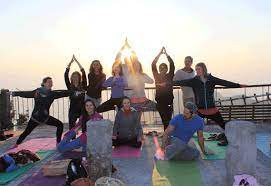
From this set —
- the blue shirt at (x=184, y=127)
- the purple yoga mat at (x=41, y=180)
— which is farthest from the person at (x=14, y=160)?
the blue shirt at (x=184, y=127)

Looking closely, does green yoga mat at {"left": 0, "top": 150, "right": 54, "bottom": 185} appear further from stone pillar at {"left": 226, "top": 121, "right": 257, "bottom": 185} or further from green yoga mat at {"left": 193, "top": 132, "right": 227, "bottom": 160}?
stone pillar at {"left": 226, "top": 121, "right": 257, "bottom": 185}

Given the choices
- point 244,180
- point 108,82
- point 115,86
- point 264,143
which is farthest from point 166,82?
point 244,180

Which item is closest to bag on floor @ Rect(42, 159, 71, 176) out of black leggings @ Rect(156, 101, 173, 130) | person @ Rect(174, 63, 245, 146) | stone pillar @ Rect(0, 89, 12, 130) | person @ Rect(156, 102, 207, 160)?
person @ Rect(156, 102, 207, 160)

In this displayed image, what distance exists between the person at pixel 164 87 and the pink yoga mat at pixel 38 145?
107 inches

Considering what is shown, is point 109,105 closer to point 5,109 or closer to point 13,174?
point 13,174

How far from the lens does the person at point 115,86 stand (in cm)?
1024

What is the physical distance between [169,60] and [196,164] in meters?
3.14

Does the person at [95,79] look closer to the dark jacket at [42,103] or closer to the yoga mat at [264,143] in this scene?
the dark jacket at [42,103]

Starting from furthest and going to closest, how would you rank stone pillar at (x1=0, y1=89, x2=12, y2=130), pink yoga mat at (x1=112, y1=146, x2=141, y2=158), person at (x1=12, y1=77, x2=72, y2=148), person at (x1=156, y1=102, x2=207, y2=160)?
stone pillar at (x1=0, y1=89, x2=12, y2=130)
person at (x1=12, y1=77, x2=72, y2=148)
pink yoga mat at (x1=112, y1=146, x2=141, y2=158)
person at (x1=156, y1=102, x2=207, y2=160)

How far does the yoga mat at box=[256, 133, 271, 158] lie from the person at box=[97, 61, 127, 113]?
11.0 ft

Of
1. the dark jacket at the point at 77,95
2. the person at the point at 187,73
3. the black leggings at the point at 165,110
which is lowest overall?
the black leggings at the point at 165,110

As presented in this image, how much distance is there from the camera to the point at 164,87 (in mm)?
10406

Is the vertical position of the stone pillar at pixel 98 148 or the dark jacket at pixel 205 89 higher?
the dark jacket at pixel 205 89

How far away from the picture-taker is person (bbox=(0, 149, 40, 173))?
7.77 meters
